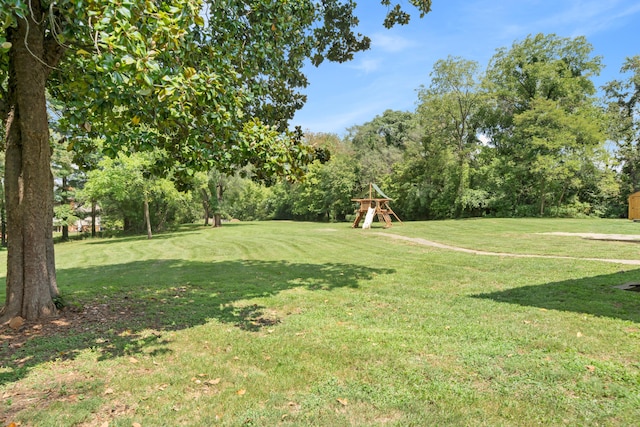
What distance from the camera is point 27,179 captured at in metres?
4.93

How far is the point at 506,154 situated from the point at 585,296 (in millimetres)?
33069

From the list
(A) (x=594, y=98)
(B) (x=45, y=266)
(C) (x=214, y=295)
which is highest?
(A) (x=594, y=98)

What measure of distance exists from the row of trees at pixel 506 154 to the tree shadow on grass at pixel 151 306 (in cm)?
1761

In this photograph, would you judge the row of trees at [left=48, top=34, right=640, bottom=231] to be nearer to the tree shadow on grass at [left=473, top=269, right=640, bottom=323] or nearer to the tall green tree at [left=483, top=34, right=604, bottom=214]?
the tall green tree at [left=483, top=34, right=604, bottom=214]

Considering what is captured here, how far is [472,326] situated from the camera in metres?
4.86

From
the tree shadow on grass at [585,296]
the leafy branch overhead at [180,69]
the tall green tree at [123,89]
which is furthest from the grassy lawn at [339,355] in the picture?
the leafy branch overhead at [180,69]

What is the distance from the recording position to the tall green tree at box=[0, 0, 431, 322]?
352 cm

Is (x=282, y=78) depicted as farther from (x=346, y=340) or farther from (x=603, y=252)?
(x=603, y=252)

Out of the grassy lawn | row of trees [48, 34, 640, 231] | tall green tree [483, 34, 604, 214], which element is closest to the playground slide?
row of trees [48, 34, 640, 231]

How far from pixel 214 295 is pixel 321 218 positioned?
3943 cm

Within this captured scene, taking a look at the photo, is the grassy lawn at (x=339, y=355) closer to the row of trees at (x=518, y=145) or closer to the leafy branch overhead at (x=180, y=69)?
the leafy branch overhead at (x=180, y=69)

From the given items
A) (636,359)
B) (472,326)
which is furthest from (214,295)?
(636,359)

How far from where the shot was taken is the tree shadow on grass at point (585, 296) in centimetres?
536

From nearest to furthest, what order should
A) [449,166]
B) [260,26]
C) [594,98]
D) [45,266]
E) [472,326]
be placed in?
[472,326], [45,266], [260,26], [594,98], [449,166]
